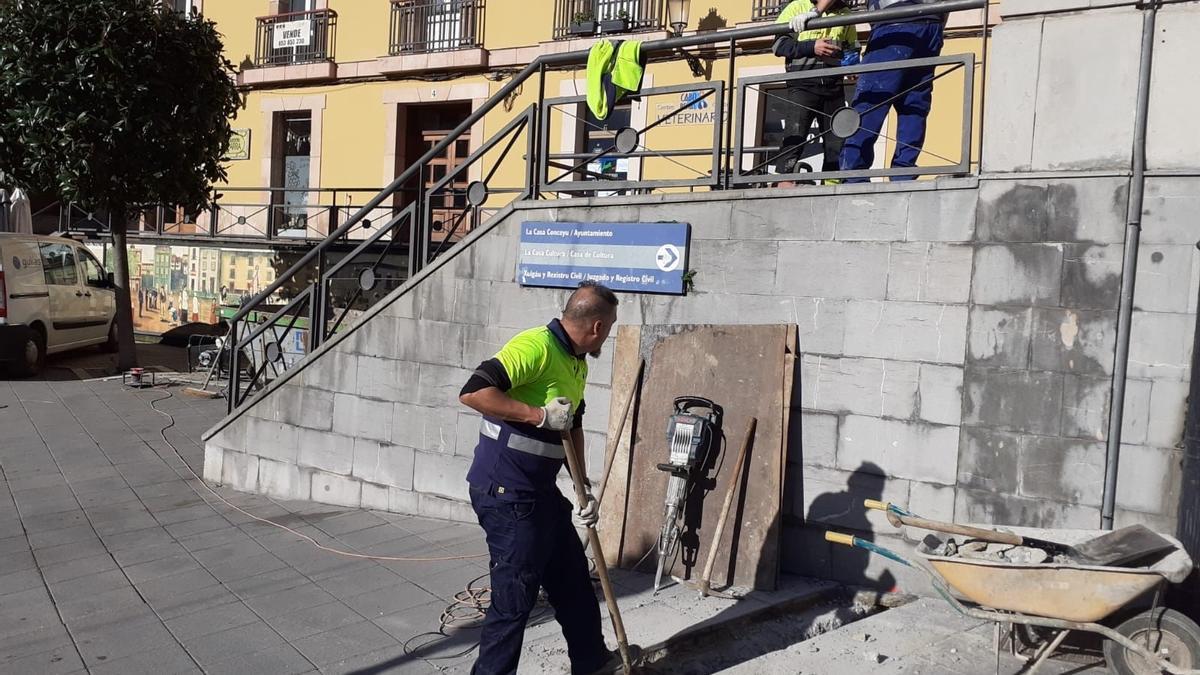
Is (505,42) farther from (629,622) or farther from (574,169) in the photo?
(629,622)

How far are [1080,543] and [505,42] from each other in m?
14.3

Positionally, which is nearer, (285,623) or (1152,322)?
(1152,322)

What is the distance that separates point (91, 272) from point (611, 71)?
1155 cm

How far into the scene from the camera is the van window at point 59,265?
13.5 meters

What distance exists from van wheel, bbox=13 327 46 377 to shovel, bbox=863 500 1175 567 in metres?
12.4

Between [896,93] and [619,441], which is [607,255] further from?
[896,93]

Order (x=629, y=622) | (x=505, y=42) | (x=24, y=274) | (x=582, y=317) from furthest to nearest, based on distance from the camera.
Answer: (x=505, y=42), (x=24, y=274), (x=629, y=622), (x=582, y=317)

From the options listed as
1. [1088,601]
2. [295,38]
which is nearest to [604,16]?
[295,38]

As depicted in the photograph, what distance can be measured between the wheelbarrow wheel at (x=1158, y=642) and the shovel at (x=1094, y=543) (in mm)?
226

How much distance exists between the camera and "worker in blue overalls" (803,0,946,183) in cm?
584

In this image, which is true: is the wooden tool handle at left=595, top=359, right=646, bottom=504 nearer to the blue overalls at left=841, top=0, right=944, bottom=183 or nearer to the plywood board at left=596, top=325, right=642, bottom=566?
the plywood board at left=596, top=325, right=642, bottom=566

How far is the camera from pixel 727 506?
5254 mm

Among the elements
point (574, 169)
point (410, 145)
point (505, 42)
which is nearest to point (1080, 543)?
point (574, 169)

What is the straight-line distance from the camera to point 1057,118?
4797 mm
